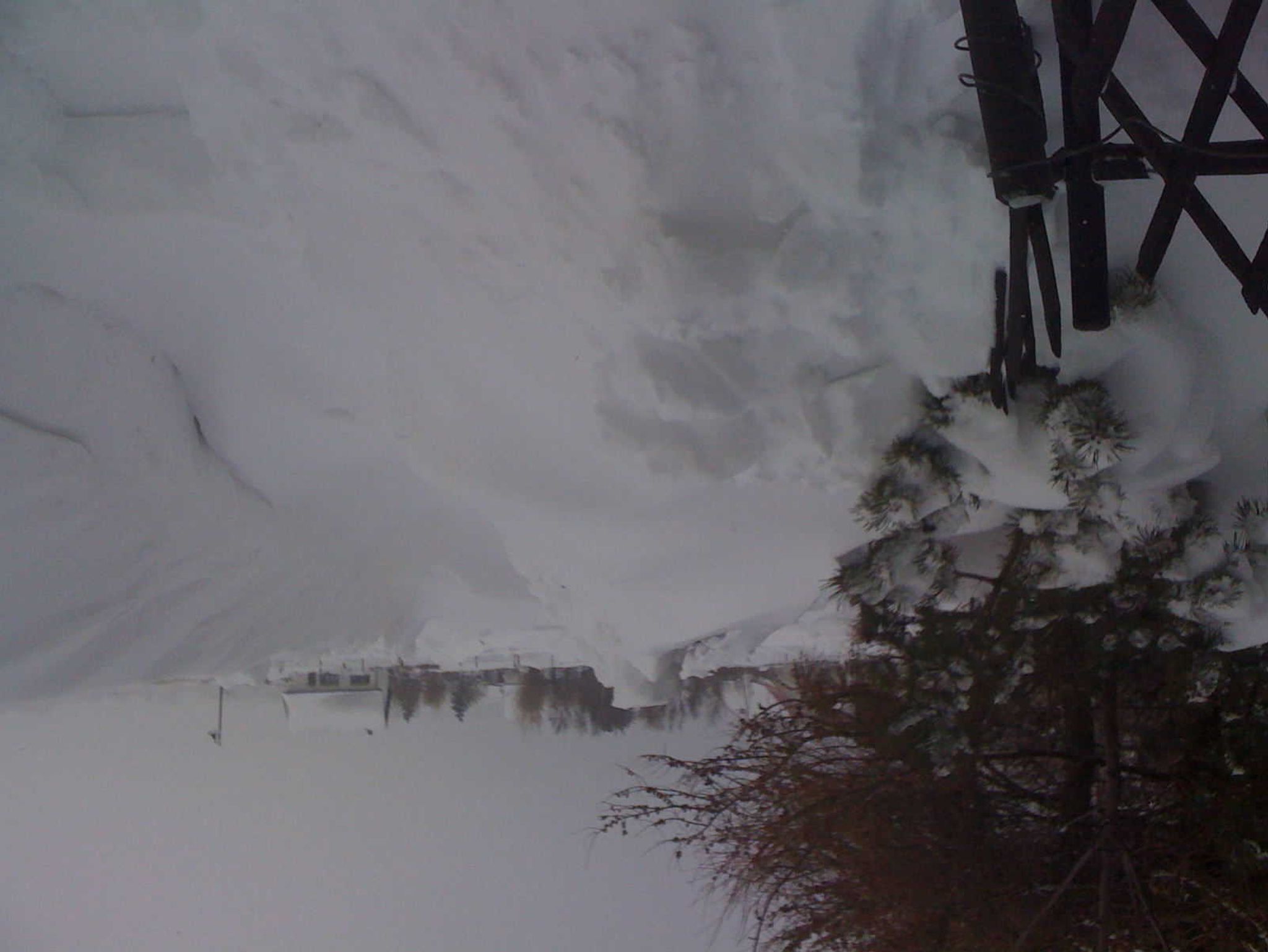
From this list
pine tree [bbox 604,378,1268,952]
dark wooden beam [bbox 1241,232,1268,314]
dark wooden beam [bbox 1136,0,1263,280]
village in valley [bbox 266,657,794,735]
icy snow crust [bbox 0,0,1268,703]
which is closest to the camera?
dark wooden beam [bbox 1136,0,1263,280]

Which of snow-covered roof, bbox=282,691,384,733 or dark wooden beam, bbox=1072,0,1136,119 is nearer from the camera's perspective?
dark wooden beam, bbox=1072,0,1136,119

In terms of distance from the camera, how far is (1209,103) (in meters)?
1.25

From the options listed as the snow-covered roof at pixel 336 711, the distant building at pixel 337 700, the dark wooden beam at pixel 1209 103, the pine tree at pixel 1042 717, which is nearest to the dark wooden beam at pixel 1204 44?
the dark wooden beam at pixel 1209 103

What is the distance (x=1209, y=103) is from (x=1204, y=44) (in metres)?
0.08

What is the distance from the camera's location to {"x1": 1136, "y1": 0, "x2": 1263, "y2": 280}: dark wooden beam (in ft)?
3.93

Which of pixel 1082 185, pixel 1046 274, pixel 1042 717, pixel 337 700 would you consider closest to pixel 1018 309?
pixel 1046 274

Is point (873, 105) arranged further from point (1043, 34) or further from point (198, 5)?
point (198, 5)

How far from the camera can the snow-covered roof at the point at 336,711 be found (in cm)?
406

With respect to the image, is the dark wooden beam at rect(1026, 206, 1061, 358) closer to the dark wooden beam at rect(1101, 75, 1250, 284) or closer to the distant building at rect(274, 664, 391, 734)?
the dark wooden beam at rect(1101, 75, 1250, 284)

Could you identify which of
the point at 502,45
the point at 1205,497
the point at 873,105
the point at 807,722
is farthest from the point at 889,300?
the point at 807,722

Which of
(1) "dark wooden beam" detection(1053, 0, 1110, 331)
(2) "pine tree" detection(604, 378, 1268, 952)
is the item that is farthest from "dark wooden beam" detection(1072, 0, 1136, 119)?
(2) "pine tree" detection(604, 378, 1268, 952)

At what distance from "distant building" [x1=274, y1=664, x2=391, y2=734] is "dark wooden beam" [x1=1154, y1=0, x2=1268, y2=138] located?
3.64 metres

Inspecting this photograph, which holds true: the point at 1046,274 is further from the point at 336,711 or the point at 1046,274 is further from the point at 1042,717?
the point at 336,711

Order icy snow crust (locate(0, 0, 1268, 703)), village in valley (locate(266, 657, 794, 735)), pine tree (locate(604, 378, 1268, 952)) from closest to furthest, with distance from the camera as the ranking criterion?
icy snow crust (locate(0, 0, 1268, 703)), pine tree (locate(604, 378, 1268, 952)), village in valley (locate(266, 657, 794, 735))
